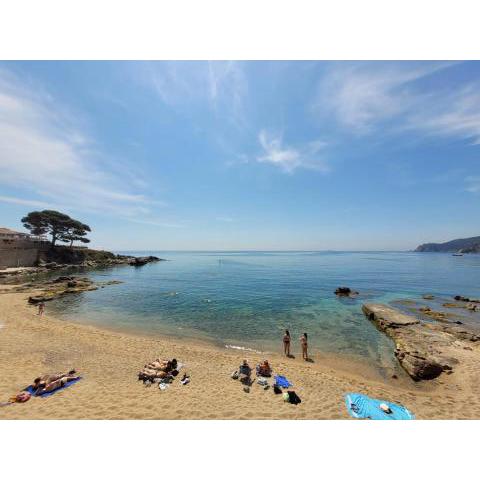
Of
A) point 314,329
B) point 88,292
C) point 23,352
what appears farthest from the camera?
point 88,292

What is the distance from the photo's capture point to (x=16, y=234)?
69.9 meters

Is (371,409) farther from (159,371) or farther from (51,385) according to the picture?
(51,385)

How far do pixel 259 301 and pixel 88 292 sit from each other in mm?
25945

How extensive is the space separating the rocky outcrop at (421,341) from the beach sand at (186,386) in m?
0.68

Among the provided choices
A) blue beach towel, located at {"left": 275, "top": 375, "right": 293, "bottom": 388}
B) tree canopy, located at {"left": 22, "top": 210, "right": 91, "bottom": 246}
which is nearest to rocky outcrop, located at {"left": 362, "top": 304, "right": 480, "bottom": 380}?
blue beach towel, located at {"left": 275, "top": 375, "right": 293, "bottom": 388}

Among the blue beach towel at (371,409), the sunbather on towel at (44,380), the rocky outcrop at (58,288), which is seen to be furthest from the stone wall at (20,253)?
the blue beach towel at (371,409)

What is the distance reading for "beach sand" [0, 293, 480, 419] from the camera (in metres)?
8.32

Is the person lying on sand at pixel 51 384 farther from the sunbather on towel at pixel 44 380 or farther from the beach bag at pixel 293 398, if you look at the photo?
the beach bag at pixel 293 398

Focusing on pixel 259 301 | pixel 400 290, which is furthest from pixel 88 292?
pixel 400 290

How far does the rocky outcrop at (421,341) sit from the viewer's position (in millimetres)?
12648

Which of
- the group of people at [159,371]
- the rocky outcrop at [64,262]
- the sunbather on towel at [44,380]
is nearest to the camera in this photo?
the sunbather on towel at [44,380]

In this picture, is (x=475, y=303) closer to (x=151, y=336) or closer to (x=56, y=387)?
(x=151, y=336)

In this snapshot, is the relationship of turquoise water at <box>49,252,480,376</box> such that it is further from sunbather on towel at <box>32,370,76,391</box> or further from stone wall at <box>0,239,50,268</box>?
stone wall at <box>0,239,50,268</box>

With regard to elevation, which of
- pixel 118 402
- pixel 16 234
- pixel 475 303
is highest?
pixel 16 234
